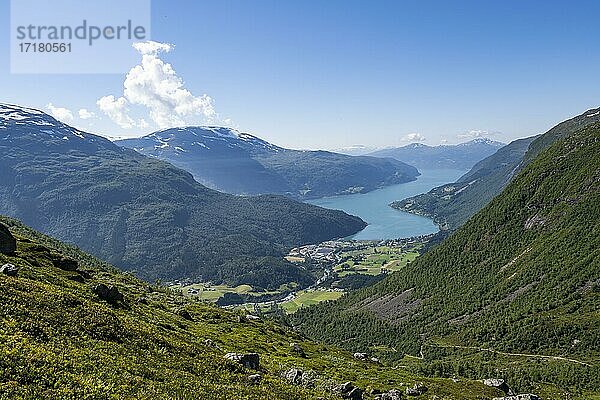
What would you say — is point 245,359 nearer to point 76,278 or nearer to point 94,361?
point 94,361

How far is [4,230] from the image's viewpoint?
62.6 m

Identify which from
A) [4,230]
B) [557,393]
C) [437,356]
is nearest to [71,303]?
[4,230]

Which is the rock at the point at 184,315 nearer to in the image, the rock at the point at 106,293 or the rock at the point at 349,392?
the rock at the point at 106,293

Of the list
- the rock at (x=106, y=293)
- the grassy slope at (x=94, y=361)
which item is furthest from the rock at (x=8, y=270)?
the rock at (x=106, y=293)

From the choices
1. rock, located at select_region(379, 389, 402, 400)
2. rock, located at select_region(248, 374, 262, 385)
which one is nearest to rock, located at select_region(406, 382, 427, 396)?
rock, located at select_region(379, 389, 402, 400)

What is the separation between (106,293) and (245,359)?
21449mm

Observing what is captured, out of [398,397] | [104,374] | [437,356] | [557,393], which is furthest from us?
[437,356]

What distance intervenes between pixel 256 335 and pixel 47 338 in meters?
67.1

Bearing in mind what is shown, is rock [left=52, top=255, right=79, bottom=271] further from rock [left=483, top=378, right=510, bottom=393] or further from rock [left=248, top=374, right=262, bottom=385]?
rock [left=483, top=378, right=510, bottom=393]

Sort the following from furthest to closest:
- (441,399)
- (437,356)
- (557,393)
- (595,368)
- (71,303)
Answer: (437,356) → (595,368) → (557,393) → (441,399) → (71,303)

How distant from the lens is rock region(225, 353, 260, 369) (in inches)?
1799

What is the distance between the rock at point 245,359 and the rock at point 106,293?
19129 millimetres

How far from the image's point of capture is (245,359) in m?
47.0

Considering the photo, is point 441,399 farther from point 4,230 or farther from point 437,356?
point 437,356
